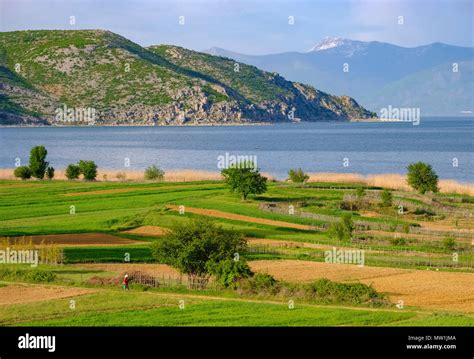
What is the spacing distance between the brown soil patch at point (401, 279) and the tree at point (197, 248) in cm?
389

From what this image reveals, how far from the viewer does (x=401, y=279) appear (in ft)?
162

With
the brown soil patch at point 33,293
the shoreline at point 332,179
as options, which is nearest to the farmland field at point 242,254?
the brown soil patch at point 33,293

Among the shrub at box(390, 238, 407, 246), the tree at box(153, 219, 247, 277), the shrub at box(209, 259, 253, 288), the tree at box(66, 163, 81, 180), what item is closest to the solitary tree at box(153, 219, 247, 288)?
the tree at box(153, 219, 247, 277)

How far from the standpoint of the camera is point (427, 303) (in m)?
42.6

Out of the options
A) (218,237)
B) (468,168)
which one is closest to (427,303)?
(218,237)

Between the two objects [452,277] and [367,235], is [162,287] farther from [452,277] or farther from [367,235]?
[367,235]

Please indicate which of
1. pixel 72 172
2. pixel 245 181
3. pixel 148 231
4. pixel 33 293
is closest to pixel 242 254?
pixel 33 293

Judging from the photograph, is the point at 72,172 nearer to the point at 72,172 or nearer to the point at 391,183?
the point at 72,172

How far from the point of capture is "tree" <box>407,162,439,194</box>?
92.6 meters

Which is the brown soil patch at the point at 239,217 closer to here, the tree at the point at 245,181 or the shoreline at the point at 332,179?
the tree at the point at 245,181

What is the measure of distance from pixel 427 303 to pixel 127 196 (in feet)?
174

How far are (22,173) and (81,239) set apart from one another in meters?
50.4

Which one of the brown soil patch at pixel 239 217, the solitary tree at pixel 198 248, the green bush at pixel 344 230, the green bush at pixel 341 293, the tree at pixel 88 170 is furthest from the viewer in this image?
the tree at pixel 88 170

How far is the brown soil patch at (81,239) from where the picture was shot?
61.3m
